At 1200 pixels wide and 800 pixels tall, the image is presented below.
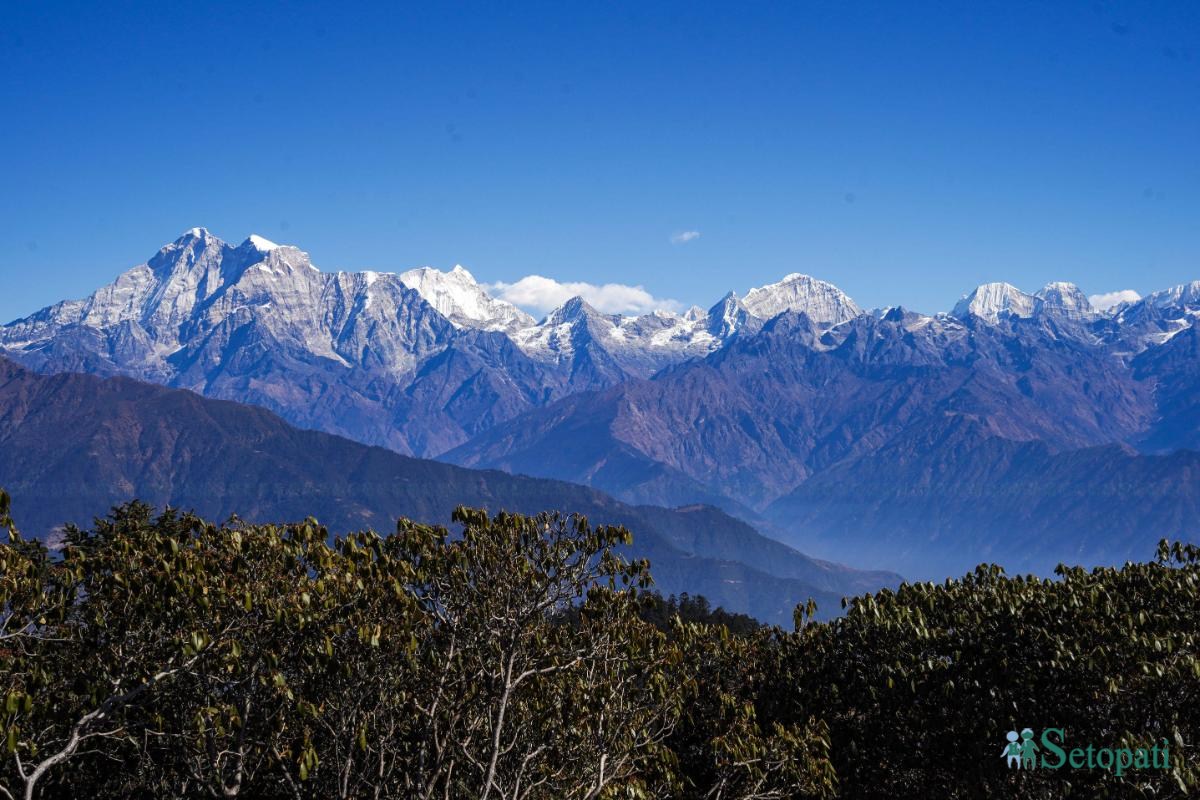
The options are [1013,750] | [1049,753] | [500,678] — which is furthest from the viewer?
[1013,750]

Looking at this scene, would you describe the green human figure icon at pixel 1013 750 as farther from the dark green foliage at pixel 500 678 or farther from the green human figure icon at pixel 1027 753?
the dark green foliage at pixel 500 678

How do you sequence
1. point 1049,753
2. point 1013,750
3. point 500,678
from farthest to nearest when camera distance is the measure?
point 1013,750 < point 1049,753 < point 500,678

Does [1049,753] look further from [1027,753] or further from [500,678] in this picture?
A: [500,678]

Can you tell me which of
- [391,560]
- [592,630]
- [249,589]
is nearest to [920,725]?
[592,630]

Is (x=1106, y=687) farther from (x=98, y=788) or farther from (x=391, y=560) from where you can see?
(x=98, y=788)

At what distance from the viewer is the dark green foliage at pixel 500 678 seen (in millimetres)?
24031

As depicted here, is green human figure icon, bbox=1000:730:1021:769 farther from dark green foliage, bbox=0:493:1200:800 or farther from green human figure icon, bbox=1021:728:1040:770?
dark green foliage, bbox=0:493:1200:800

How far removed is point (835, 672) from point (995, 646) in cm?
654

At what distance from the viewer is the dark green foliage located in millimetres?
24031

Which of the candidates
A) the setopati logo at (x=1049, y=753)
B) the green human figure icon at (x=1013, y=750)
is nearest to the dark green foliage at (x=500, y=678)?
the setopati logo at (x=1049, y=753)

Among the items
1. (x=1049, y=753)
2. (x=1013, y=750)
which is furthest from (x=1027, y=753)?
(x=1049, y=753)

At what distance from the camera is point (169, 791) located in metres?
28.4

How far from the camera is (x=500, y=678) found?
90.9 ft

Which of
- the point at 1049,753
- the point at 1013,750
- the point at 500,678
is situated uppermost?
the point at 1049,753
